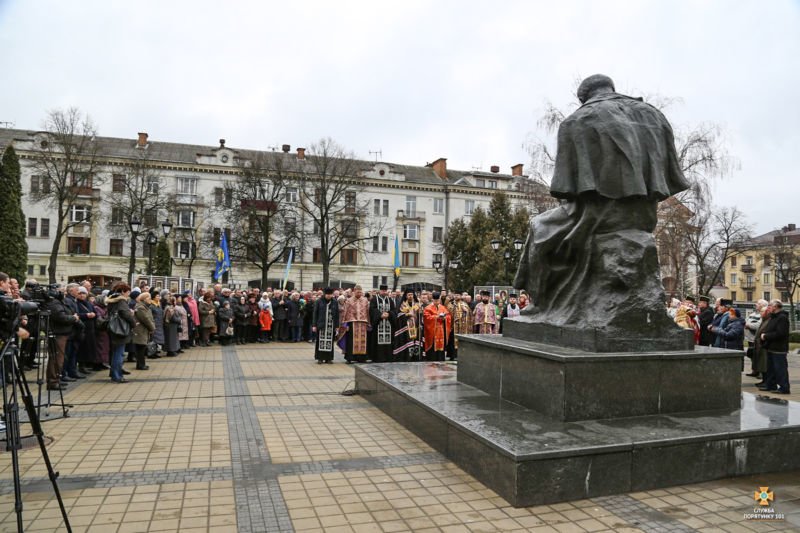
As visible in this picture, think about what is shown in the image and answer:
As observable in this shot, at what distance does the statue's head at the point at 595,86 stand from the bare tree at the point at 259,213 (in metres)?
36.6

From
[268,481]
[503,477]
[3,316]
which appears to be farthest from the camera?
[268,481]

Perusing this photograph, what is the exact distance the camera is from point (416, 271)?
57250mm

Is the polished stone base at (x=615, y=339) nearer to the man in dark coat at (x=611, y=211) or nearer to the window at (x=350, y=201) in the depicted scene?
the man in dark coat at (x=611, y=211)

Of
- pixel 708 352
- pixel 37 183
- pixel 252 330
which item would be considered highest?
pixel 37 183

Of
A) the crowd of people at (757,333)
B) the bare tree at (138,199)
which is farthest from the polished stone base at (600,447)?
the bare tree at (138,199)

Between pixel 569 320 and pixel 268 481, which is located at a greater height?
pixel 569 320

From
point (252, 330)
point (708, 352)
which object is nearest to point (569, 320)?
point (708, 352)

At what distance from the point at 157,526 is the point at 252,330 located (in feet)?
53.3

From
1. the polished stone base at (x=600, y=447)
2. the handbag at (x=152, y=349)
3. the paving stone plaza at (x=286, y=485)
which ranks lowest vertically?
the handbag at (x=152, y=349)

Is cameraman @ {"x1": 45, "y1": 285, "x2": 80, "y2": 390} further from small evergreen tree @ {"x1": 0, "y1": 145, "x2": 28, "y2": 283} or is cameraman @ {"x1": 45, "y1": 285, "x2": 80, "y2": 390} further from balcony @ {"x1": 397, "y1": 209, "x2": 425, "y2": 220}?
balcony @ {"x1": 397, "y1": 209, "x2": 425, "y2": 220}

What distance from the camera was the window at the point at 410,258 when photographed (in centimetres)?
5772

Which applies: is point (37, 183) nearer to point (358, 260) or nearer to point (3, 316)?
point (358, 260)

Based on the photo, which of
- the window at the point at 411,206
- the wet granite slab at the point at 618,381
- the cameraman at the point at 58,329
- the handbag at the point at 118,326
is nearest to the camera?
the wet granite slab at the point at 618,381
